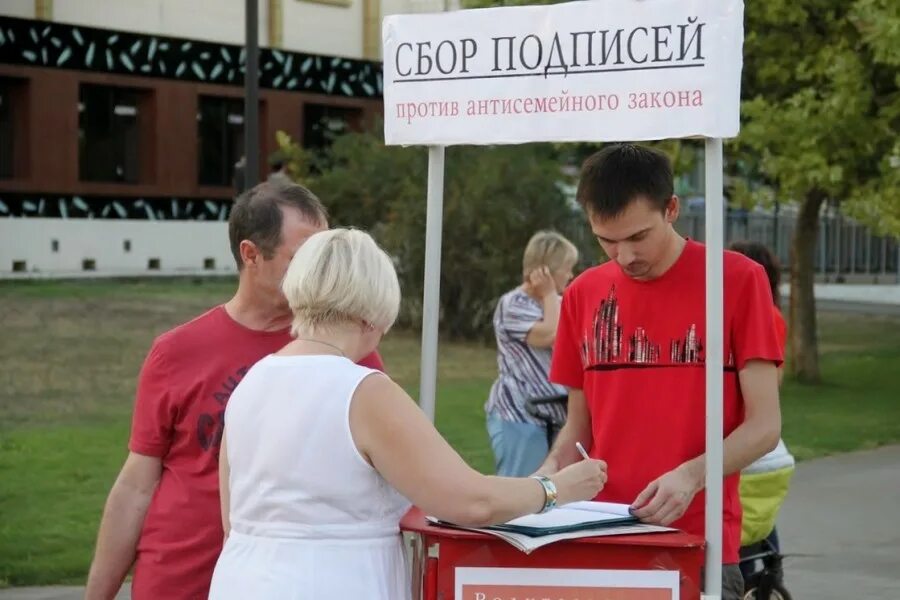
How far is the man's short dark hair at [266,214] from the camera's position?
3.97 metres

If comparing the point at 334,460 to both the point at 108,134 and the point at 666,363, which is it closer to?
the point at 666,363

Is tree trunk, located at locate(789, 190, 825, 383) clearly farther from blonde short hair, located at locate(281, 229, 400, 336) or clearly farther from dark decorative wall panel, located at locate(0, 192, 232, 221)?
dark decorative wall panel, located at locate(0, 192, 232, 221)

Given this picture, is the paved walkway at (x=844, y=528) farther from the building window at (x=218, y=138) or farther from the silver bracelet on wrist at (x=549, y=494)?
the building window at (x=218, y=138)

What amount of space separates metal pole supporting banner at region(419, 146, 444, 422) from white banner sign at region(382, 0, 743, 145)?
217 millimetres

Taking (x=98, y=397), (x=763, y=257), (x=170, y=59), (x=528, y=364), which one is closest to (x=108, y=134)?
(x=170, y=59)

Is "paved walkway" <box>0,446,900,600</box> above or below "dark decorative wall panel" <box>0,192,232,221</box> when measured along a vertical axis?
below

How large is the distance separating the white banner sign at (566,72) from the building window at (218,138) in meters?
31.1

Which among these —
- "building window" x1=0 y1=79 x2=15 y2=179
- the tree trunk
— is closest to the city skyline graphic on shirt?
the tree trunk

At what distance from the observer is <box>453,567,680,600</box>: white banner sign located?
351 cm

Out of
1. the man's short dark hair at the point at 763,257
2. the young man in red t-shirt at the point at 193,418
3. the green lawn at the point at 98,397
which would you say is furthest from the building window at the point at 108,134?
the young man in red t-shirt at the point at 193,418

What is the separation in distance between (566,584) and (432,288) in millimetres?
1133

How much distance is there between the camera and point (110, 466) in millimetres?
11773

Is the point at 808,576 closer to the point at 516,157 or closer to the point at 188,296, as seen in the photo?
the point at 516,157

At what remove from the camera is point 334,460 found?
3.31 meters
